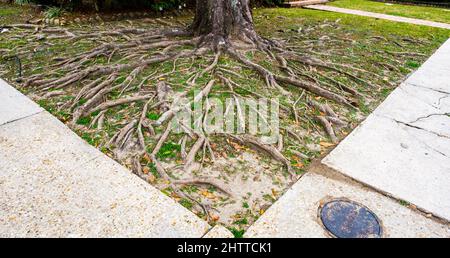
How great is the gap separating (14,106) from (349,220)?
15.9ft

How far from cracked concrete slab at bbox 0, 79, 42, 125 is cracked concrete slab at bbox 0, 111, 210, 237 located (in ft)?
2.10

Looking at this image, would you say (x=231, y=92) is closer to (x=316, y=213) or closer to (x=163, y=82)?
(x=163, y=82)

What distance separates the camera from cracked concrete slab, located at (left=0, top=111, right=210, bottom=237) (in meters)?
2.63

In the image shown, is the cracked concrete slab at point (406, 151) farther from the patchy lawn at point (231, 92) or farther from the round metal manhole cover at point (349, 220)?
the round metal manhole cover at point (349, 220)

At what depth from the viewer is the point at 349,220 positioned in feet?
9.34

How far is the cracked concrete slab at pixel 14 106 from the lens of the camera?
14.3ft

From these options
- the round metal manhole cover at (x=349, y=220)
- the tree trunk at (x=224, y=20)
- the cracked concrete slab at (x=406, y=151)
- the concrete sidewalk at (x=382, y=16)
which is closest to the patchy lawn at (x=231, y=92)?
the cracked concrete slab at (x=406, y=151)

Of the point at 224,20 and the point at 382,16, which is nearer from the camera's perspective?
the point at 224,20

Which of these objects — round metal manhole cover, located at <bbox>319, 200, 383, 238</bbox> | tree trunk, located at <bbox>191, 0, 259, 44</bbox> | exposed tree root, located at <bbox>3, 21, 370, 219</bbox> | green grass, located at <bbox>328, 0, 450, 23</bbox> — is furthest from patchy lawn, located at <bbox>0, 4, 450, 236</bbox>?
green grass, located at <bbox>328, 0, 450, 23</bbox>

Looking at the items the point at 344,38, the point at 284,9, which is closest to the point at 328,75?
the point at 344,38

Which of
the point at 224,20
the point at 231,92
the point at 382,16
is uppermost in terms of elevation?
the point at 382,16

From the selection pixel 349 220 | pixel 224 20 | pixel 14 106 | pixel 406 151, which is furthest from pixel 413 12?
pixel 14 106

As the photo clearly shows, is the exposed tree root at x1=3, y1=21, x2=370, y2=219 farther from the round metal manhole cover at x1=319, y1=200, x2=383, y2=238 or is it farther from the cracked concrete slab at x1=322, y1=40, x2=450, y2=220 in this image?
the round metal manhole cover at x1=319, y1=200, x2=383, y2=238

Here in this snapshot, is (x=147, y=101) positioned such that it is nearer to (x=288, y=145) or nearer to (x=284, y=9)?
(x=288, y=145)
